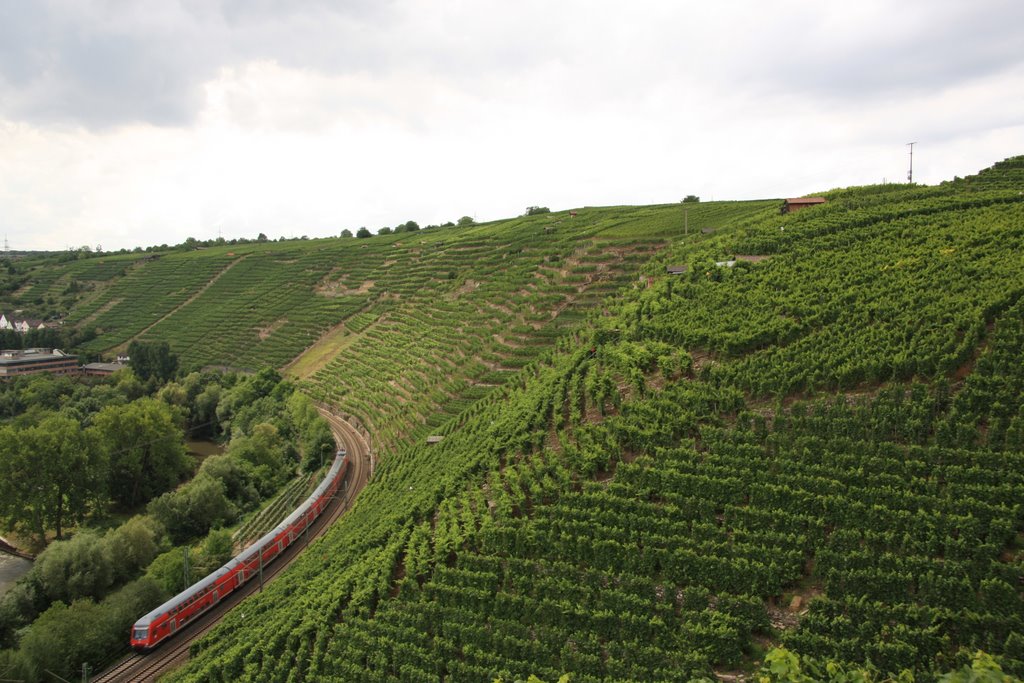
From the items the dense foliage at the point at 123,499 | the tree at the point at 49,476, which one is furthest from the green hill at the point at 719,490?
the tree at the point at 49,476

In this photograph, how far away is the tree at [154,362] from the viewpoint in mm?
64438

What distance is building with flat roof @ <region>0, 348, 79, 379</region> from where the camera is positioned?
71312 mm

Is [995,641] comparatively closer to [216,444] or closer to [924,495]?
[924,495]

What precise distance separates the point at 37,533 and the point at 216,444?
19.4 m

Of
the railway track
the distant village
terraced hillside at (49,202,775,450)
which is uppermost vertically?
terraced hillside at (49,202,775,450)

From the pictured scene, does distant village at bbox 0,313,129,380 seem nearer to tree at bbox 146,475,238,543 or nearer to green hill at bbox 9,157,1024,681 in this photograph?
tree at bbox 146,475,238,543

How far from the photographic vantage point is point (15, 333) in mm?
81312

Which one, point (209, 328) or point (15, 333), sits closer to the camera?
point (209, 328)

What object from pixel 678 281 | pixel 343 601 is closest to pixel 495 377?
pixel 678 281

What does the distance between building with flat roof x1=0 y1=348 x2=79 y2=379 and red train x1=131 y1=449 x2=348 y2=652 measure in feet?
192

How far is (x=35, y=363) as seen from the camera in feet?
240

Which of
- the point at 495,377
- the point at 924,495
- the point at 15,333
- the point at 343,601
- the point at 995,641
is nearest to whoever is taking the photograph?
the point at 995,641

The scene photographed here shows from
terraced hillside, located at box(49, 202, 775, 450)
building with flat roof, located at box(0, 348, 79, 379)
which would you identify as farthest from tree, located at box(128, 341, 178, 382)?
building with flat roof, located at box(0, 348, 79, 379)

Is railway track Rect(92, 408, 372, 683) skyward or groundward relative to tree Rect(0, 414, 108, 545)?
groundward
